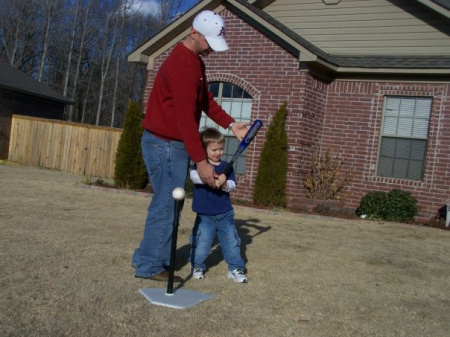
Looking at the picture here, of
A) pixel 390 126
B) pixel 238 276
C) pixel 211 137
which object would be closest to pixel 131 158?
pixel 390 126

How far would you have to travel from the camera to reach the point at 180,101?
407 centimetres

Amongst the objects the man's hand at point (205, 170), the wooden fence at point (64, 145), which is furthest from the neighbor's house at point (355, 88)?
the man's hand at point (205, 170)

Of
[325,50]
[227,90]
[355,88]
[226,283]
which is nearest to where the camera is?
[226,283]

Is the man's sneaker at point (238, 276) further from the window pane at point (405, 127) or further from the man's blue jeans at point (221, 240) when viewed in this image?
the window pane at point (405, 127)

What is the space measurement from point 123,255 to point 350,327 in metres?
2.41

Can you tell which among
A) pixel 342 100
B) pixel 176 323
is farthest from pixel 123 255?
pixel 342 100

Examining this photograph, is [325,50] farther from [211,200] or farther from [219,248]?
[211,200]

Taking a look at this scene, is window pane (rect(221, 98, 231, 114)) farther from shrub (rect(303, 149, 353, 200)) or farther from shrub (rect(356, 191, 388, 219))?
shrub (rect(356, 191, 388, 219))

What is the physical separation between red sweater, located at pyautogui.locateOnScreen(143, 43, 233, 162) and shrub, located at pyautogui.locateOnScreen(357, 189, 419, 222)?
672cm

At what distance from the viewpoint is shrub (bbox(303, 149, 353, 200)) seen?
11.4 meters

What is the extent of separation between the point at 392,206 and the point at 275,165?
7.79ft

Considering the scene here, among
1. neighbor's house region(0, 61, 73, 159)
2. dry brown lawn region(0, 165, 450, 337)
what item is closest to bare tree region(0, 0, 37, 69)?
neighbor's house region(0, 61, 73, 159)

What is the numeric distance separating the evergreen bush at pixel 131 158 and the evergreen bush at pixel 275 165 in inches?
117

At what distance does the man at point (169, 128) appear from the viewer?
4137 millimetres
